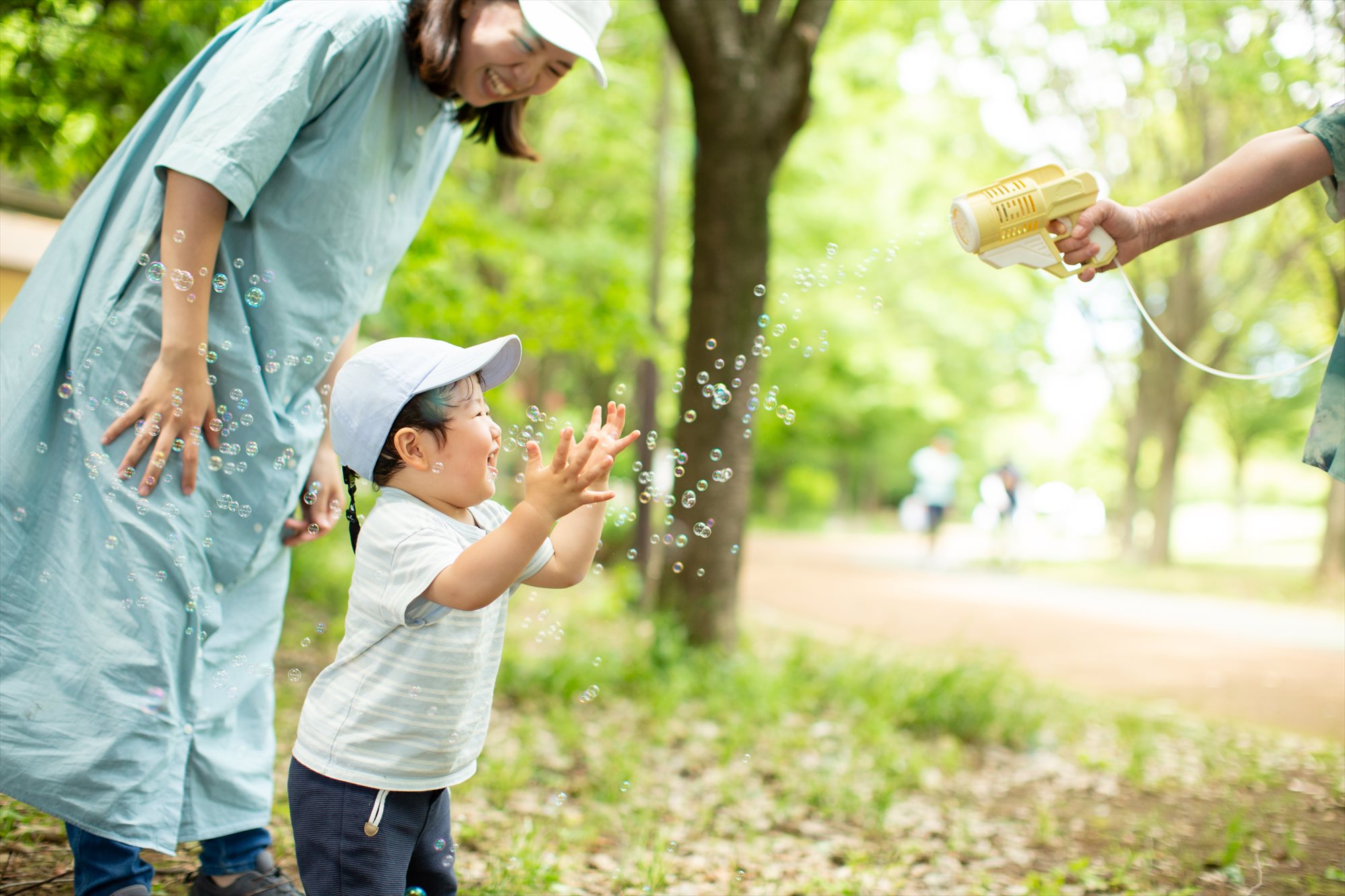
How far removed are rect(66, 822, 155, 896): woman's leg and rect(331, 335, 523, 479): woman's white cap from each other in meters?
0.95

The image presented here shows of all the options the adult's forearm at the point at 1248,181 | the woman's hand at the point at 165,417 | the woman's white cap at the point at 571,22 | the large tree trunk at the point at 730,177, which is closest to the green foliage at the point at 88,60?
the large tree trunk at the point at 730,177

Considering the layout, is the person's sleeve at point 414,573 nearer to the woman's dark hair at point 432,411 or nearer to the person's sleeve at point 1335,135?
the woman's dark hair at point 432,411

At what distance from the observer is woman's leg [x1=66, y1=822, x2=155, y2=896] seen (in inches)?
79.8

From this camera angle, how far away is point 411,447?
181 cm

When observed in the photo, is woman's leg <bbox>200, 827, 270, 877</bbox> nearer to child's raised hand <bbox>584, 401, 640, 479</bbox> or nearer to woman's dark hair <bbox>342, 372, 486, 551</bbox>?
woman's dark hair <bbox>342, 372, 486, 551</bbox>

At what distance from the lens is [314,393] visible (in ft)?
7.77

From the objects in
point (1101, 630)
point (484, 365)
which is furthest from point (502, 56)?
point (1101, 630)

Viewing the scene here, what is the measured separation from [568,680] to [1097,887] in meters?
2.62

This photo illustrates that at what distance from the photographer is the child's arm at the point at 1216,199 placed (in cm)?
202

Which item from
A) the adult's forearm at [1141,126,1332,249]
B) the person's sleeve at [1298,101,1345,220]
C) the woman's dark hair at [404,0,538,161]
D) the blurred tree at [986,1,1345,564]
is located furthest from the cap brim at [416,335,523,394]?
the blurred tree at [986,1,1345,564]

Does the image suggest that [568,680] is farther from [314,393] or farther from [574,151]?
[574,151]


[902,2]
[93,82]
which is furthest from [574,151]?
[93,82]

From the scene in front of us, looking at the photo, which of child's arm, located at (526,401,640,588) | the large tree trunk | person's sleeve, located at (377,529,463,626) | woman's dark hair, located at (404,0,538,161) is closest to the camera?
person's sleeve, located at (377,529,463,626)

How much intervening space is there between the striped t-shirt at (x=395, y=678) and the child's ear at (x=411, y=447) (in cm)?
7
